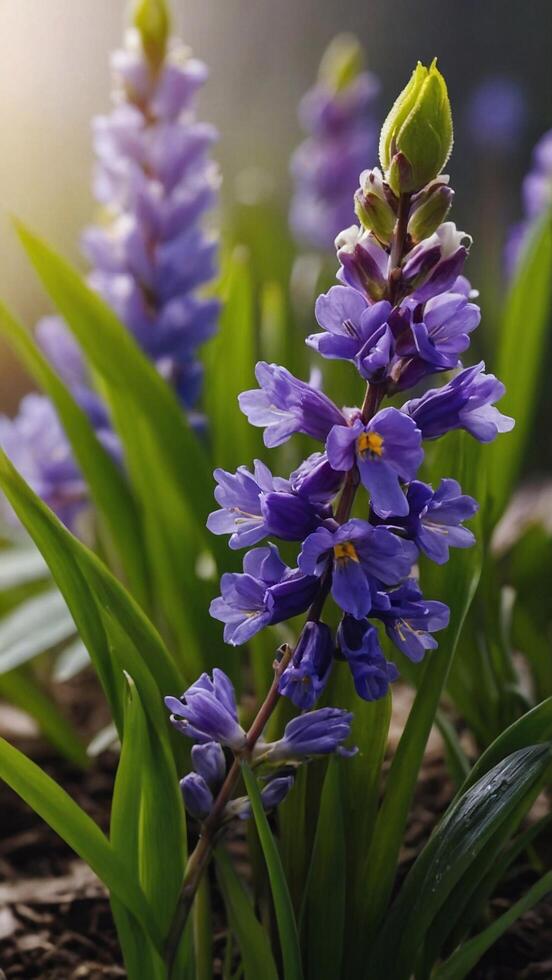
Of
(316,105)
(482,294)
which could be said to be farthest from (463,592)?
(482,294)

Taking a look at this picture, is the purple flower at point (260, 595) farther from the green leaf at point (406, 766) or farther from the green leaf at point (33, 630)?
the green leaf at point (33, 630)

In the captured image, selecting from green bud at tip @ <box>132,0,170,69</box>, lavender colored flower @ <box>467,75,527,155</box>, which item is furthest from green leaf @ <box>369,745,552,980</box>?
lavender colored flower @ <box>467,75,527,155</box>

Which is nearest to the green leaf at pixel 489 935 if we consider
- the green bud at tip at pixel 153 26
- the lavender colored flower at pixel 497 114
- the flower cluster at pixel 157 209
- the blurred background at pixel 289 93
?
the flower cluster at pixel 157 209

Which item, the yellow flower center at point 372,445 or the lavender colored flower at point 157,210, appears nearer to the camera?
the yellow flower center at point 372,445

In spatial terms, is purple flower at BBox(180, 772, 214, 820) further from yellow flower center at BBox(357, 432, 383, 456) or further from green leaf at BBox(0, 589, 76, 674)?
green leaf at BBox(0, 589, 76, 674)

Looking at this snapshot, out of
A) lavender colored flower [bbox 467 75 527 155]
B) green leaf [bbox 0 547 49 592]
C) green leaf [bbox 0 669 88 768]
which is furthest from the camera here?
lavender colored flower [bbox 467 75 527 155]

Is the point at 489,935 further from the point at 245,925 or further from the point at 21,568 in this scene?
the point at 21,568
